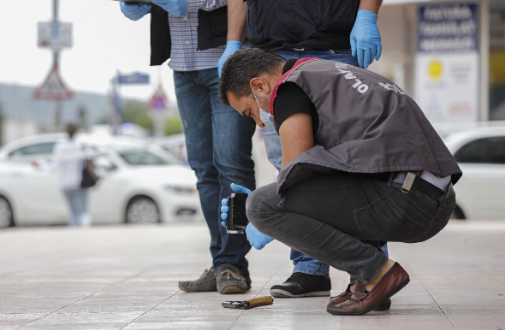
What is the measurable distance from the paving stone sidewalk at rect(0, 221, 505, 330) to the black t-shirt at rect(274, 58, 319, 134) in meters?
0.76

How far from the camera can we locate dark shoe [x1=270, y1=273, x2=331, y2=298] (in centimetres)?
384

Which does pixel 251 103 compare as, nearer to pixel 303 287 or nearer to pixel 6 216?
pixel 303 287

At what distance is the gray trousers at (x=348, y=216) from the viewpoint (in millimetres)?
3043

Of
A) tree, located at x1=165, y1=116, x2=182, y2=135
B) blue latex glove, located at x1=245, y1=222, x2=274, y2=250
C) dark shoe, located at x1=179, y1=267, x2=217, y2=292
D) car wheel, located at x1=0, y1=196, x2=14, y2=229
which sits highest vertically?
blue latex glove, located at x1=245, y1=222, x2=274, y2=250

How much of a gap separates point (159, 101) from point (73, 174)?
904cm

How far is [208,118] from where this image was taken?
4305 millimetres

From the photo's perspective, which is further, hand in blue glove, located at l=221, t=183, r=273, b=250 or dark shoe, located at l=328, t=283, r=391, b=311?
hand in blue glove, located at l=221, t=183, r=273, b=250

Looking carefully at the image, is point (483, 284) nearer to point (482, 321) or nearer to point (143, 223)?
point (482, 321)

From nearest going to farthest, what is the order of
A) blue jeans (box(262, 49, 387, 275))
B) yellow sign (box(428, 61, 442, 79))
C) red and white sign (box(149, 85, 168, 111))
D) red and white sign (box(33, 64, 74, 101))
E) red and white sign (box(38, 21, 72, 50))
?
blue jeans (box(262, 49, 387, 275)), red and white sign (box(33, 64, 74, 101)), red and white sign (box(38, 21, 72, 50)), yellow sign (box(428, 61, 442, 79)), red and white sign (box(149, 85, 168, 111))

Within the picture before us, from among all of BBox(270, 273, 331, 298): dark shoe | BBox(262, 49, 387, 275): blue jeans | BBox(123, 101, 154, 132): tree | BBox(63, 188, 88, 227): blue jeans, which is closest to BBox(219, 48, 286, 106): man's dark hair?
BBox(262, 49, 387, 275): blue jeans

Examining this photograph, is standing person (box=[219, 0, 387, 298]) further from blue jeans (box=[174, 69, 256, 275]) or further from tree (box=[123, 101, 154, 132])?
tree (box=[123, 101, 154, 132])

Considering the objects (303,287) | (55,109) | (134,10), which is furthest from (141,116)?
(303,287)

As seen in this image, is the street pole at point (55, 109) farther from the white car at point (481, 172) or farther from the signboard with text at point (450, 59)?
the white car at point (481, 172)

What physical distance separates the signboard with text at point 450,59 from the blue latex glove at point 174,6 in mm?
11741
